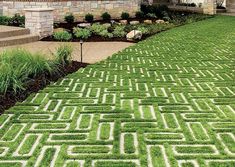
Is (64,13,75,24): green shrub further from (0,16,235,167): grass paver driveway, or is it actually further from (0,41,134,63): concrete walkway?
(0,16,235,167): grass paver driveway

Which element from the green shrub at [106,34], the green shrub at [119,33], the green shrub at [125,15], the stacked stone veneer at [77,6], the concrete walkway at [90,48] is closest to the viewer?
the concrete walkway at [90,48]

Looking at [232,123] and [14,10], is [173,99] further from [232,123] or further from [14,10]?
[14,10]

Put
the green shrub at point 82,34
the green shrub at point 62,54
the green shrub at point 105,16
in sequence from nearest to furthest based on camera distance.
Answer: the green shrub at point 62,54 → the green shrub at point 82,34 → the green shrub at point 105,16

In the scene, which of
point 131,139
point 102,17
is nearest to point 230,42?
point 102,17

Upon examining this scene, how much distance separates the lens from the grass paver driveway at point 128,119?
5805 millimetres

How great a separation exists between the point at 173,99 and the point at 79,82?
2.33 metres

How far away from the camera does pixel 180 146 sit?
241 inches

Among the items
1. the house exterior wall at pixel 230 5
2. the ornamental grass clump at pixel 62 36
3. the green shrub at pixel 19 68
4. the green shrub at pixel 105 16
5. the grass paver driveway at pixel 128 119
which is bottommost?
the grass paver driveway at pixel 128 119

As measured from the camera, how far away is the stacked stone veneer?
21.3 meters

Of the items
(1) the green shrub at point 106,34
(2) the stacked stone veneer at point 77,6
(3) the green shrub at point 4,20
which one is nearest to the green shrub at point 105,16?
(2) the stacked stone veneer at point 77,6

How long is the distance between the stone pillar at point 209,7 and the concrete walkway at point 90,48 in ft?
52.0

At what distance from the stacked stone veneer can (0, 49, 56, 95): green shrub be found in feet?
38.0

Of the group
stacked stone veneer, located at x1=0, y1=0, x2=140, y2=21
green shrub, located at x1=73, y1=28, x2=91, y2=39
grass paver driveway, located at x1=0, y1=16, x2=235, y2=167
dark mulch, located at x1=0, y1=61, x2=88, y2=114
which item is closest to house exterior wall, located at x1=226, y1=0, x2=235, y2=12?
stacked stone veneer, located at x1=0, y1=0, x2=140, y2=21

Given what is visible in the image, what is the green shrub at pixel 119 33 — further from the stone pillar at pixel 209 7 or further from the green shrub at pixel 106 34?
A: the stone pillar at pixel 209 7
